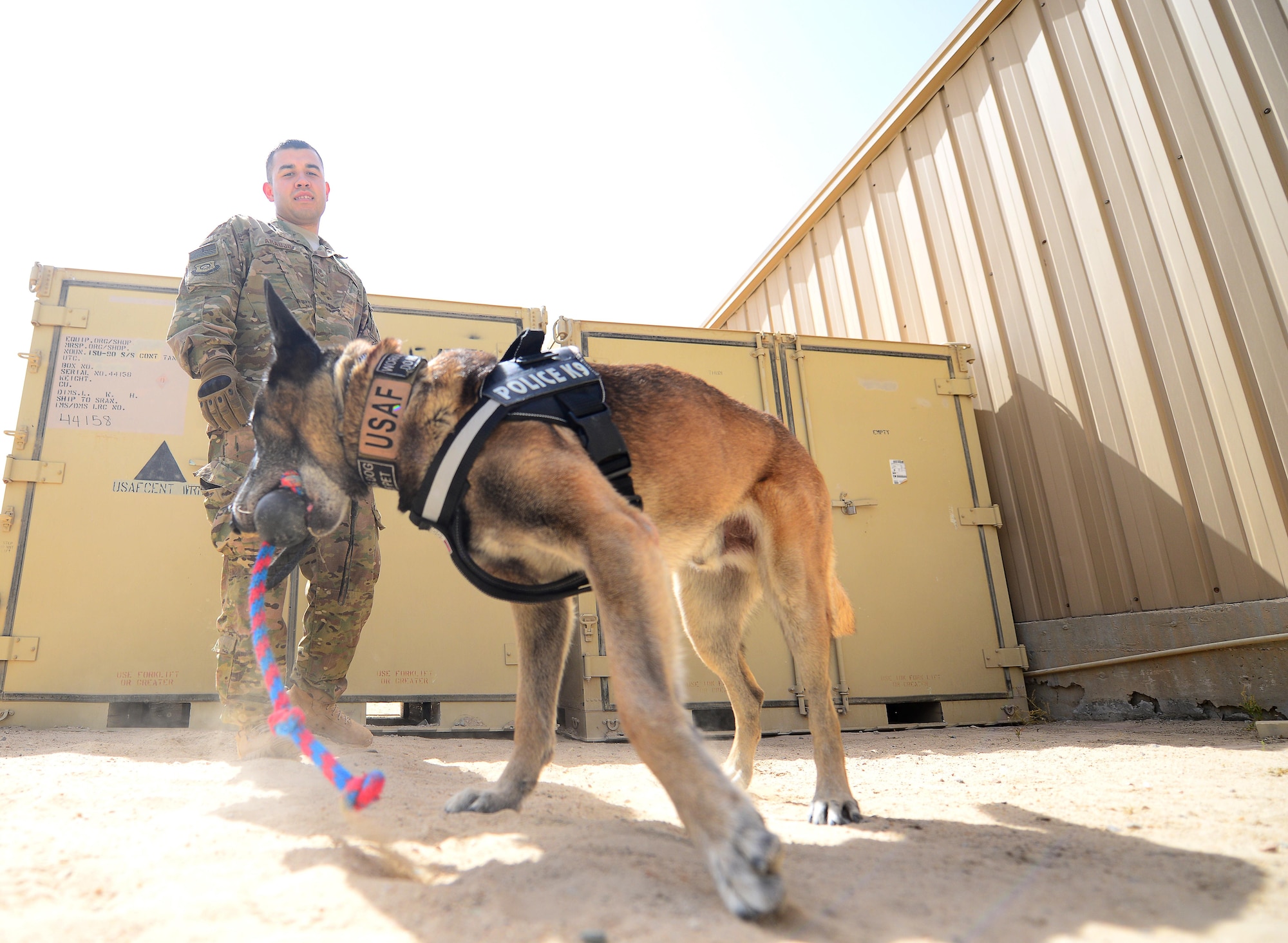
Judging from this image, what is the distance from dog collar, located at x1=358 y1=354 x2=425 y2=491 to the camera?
1874 mm

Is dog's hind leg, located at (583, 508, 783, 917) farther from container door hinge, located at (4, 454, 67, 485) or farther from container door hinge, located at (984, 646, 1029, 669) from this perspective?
container door hinge, located at (984, 646, 1029, 669)

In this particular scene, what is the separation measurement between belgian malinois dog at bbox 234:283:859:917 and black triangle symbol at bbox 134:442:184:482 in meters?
2.52

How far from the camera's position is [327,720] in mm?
3096

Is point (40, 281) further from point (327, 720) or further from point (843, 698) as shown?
point (843, 698)

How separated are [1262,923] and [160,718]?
189 inches

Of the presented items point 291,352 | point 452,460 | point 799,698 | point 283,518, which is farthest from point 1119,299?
point 283,518

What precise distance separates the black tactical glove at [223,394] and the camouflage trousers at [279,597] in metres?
0.14

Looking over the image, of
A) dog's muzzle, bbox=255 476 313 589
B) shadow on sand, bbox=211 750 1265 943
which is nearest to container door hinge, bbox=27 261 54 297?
dog's muzzle, bbox=255 476 313 589

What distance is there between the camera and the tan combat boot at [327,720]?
119 inches

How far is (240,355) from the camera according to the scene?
3.10 m

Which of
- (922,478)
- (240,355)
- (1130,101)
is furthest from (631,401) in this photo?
(1130,101)

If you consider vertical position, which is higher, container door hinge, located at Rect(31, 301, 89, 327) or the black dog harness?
container door hinge, located at Rect(31, 301, 89, 327)

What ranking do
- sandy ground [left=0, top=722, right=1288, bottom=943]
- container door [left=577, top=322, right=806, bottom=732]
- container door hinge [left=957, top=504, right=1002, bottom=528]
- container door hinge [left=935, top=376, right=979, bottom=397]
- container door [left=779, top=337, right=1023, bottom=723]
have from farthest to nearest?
1. container door hinge [left=935, top=376, right=979, bottom=397]
2. container door hinge [left=957, top=504, right=1002, bottom=528]
3. container door [left=779, top=337, right=1023, bottom=723]
4. container door [left=577, top=322, right=806, bottom=732]
5. sandy ground [left=0, top=722, right=1288, bottom=943]

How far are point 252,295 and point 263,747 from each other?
1.96m
